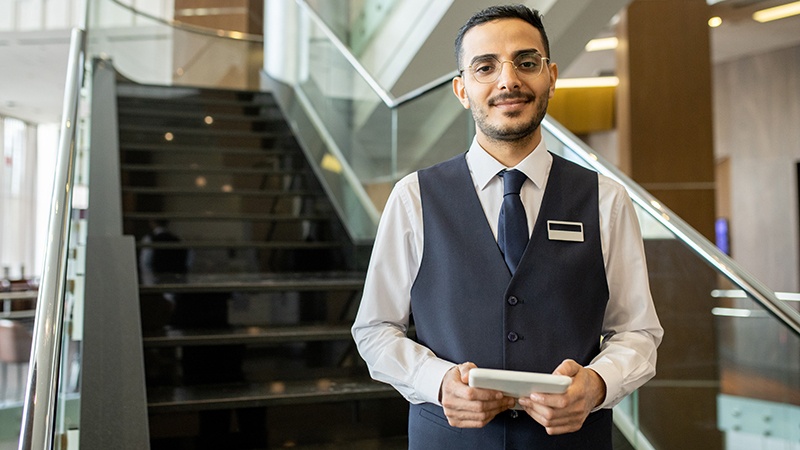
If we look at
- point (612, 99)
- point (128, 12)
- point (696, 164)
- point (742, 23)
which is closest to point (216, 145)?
point (128, 12)

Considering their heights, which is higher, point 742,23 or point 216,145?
point 742,23

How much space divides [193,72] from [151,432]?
6041 mm

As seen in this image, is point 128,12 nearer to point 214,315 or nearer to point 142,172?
point 142,172

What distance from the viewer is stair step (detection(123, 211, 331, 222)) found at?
452 cm

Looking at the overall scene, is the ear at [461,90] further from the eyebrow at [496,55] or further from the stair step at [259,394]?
the stair step at [259,394]

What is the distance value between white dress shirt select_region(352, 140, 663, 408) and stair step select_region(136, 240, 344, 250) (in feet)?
9.82

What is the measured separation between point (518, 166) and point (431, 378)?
40 centimetres

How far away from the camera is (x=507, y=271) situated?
131 centimetres

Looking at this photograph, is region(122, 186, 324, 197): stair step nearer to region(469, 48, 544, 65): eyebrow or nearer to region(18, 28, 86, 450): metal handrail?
region(18, 28, 86, 450): metal handrail

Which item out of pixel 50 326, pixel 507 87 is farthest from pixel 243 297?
pixel 507 87

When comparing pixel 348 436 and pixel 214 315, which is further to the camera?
pixel 214 315

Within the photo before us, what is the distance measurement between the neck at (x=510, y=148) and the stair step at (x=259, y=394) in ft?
5.75

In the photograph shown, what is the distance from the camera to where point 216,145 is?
587 cm

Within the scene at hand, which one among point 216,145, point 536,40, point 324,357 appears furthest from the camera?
point 216,145
